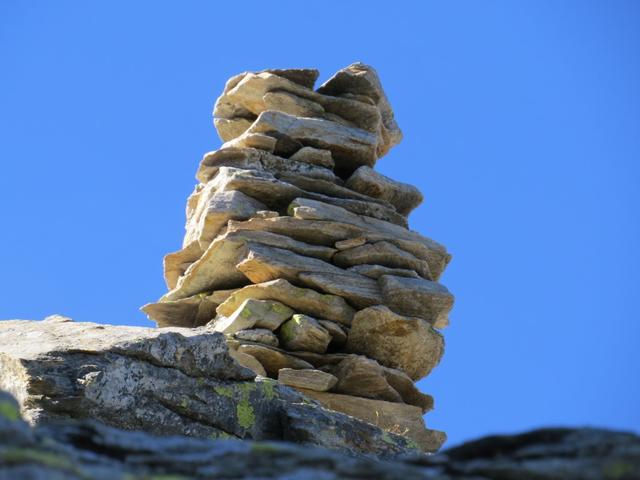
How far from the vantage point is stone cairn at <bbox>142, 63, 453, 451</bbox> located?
2742 centimetres

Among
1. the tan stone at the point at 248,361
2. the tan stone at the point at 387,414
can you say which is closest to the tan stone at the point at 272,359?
the tan stone at the point at 248,361

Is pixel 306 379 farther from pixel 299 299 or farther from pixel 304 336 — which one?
pixel 299 299

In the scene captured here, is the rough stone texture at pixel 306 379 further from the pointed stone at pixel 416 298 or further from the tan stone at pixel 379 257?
the tan stone at pixel 379 257

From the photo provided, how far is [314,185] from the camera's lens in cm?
3391

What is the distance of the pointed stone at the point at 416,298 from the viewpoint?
97.7 feet

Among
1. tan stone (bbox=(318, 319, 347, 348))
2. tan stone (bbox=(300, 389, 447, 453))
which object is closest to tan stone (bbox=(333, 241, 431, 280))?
tan stone (bbox=(318, 319, 347, 348))

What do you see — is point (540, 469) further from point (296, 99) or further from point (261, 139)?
point (296, 99)

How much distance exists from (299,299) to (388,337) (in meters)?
2.94

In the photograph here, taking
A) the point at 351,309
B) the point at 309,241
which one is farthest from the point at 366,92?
the point at 351,309

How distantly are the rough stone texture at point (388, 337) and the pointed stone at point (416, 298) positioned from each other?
0.87 metres

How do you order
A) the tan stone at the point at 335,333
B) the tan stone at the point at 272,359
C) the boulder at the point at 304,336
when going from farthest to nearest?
1. the tan stone at the point at 335,333
2. the boulder at the point at 304,336
3. the tan stone at the point at 272,359

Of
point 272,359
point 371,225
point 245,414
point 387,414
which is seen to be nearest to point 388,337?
point 387,414

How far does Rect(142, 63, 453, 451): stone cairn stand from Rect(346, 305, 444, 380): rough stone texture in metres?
0.03

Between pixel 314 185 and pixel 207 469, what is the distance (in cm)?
2766
